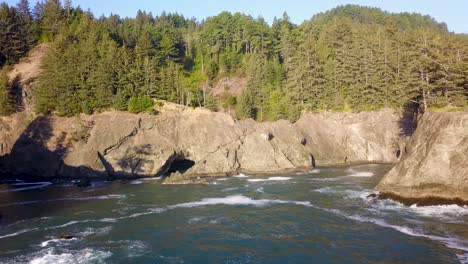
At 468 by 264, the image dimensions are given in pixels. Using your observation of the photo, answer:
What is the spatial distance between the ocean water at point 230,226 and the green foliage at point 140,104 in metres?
20.6

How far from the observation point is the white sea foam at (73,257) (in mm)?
26688

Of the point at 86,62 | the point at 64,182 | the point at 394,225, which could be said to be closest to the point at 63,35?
the point at 86,62

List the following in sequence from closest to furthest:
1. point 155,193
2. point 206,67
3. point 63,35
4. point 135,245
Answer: point 135,245
point 155,193
point 63,35
point 206,67

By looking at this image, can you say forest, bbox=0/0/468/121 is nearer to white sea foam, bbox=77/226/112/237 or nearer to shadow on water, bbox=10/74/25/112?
shadow on water, bbox=10/74/25/112

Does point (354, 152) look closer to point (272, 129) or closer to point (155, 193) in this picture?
point (272, 129)

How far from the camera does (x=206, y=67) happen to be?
100312 mm

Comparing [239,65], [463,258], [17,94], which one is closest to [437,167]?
[463,258]

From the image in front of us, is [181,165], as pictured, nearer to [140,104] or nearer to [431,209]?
[140,104]

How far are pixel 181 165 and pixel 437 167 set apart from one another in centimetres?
4129

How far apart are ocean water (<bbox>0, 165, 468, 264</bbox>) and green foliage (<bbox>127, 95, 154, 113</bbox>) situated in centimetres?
2062

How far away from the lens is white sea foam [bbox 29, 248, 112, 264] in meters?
26.7

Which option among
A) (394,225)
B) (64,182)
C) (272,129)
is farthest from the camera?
Result: (272,129)

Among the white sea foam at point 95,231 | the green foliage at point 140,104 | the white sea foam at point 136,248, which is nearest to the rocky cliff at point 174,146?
the green foliage at point 140,104

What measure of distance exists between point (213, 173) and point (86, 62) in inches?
1175
